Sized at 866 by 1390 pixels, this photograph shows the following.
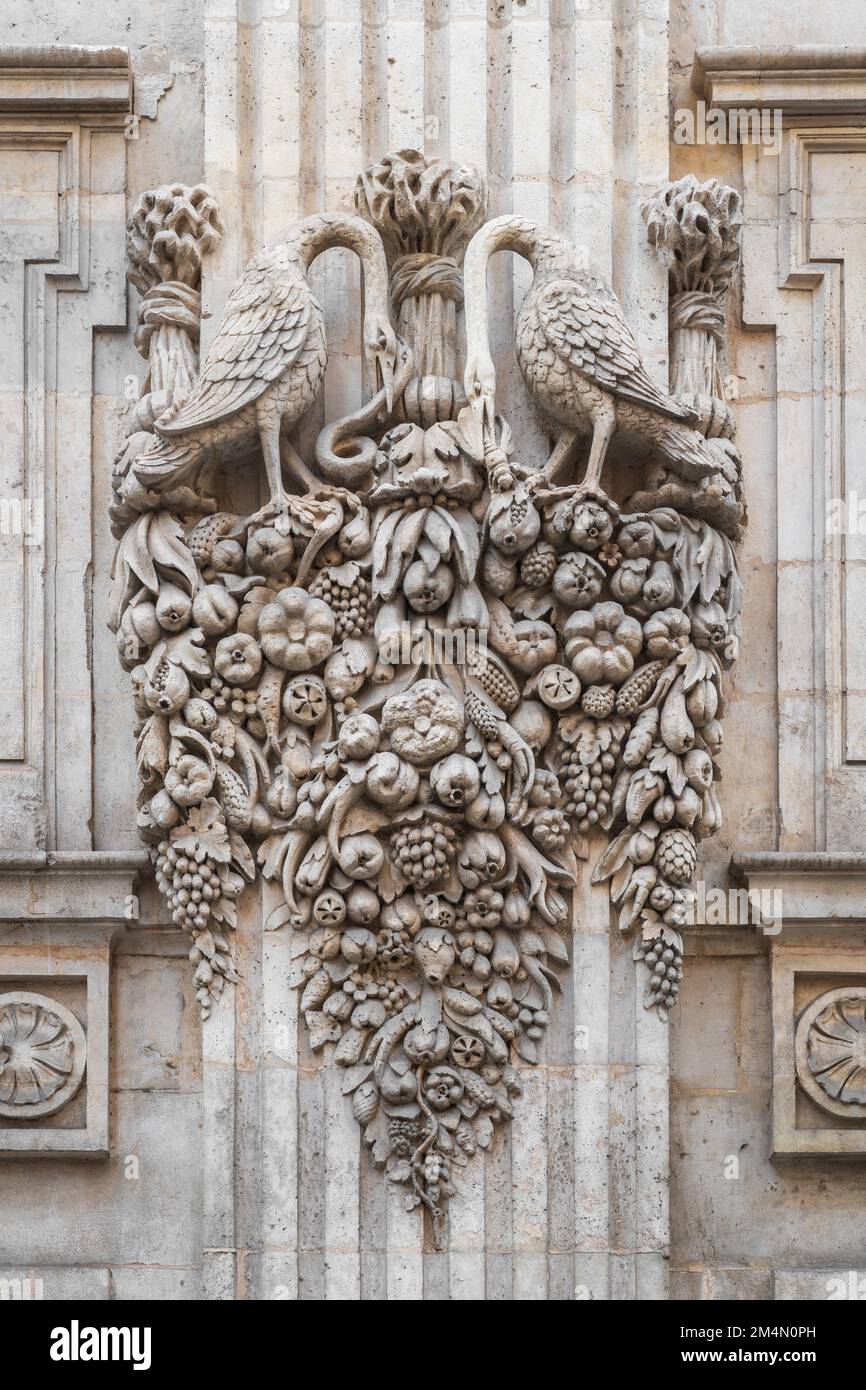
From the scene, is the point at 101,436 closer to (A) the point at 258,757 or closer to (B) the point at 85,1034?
(A) the point at 258,757

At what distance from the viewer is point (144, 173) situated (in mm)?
9625

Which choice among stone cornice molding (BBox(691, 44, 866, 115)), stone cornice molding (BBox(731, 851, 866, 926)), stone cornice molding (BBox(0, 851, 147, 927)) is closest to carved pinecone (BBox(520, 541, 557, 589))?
stone cornice molding (BBox(731, 851, 866, 926))

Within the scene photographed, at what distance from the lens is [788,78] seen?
31.5 ft

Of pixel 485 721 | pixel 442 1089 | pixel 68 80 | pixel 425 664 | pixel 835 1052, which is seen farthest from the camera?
pixel 68 80

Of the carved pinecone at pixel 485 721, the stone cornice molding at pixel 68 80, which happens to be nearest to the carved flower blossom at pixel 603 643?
the carved pinecone at pixel 485 721

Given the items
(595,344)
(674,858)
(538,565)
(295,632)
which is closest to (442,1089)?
(674,858)

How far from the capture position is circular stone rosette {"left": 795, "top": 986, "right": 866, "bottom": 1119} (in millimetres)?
8984

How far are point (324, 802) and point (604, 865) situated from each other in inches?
36.4

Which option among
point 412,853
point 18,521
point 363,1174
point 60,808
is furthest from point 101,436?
point 363,1174

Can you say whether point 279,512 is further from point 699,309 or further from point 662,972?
point 662,972

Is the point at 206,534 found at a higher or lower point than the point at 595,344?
lower

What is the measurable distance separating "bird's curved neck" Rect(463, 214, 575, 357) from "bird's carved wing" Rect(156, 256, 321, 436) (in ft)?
1.67

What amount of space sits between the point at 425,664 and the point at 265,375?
41.8 inches

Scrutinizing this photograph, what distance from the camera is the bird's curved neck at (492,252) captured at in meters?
8.99
